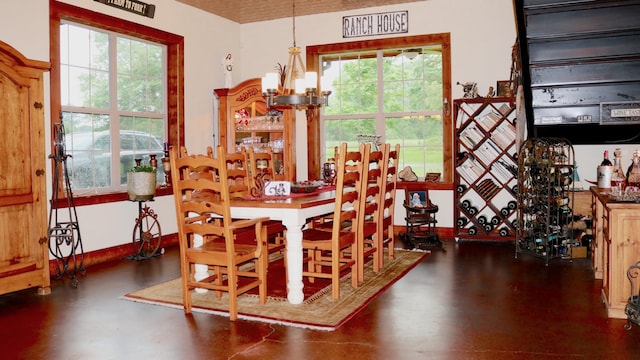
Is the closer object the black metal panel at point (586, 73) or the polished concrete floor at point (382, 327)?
the polished concrete floor at point (382, 327)

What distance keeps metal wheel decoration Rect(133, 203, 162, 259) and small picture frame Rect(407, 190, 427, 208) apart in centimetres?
278

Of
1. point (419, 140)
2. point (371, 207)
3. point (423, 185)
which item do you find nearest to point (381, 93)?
point (419, 140)

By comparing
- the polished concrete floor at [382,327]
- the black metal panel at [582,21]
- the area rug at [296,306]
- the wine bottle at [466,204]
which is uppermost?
the black metal panel at [582,21]

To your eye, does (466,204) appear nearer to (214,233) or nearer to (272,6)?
(272,6)

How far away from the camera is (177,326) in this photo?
3387 mm

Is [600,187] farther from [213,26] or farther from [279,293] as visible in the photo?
[213,26]

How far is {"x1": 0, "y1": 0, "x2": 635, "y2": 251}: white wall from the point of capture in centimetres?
567

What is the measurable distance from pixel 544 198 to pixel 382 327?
2522mm

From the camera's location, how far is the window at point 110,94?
530 cm

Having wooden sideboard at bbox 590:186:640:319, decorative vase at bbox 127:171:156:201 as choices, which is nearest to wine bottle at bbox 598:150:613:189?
wooden sideboard at bbox 590:186:640:319

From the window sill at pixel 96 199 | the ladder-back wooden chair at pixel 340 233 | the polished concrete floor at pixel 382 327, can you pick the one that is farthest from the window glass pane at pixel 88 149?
the ladder-back wooden chair at pixel 340 233

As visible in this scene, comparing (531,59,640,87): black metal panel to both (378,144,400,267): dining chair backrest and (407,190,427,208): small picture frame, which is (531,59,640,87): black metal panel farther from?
(407,190,427,208): small picture frame

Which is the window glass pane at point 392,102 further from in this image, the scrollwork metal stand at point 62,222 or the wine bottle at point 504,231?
the scrollwork metal stand at point 62,222

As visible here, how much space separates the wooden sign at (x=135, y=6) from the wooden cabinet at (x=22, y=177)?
1.67m
